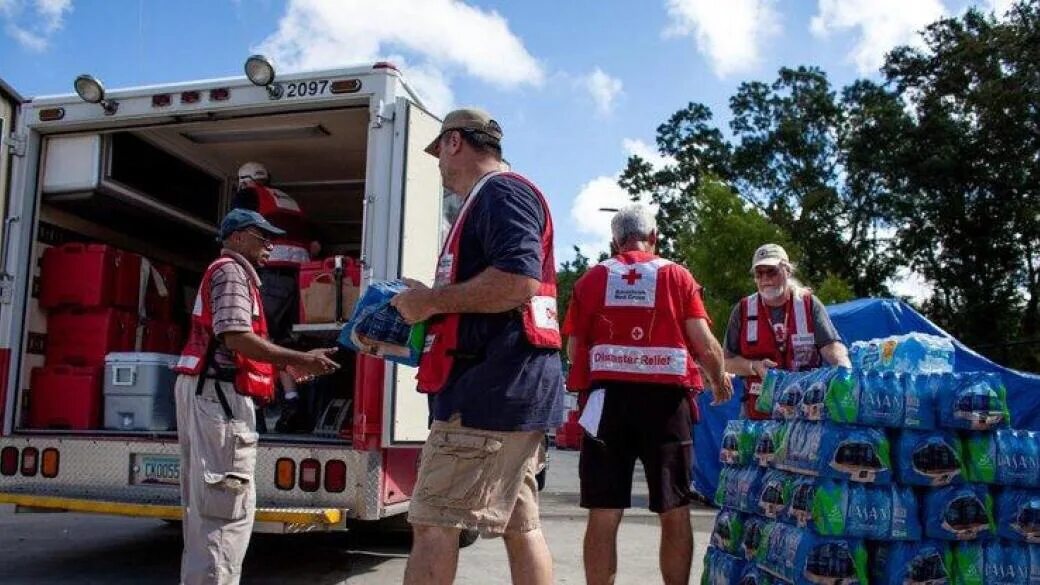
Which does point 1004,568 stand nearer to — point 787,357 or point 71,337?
point 787,357

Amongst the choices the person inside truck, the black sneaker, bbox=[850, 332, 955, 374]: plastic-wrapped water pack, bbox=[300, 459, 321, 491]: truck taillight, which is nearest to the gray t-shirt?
bbox=[850, 332, 955, 374]: plastic-wrapped water pack

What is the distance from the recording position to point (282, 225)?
7016mm

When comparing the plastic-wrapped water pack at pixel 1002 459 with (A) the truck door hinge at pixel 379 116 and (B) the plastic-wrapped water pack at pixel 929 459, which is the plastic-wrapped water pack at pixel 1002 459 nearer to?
(B) the plastic-wrapped water pack at pixel 929 459

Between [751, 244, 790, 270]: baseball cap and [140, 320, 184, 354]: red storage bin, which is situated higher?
[751, 244, 790, 270]: baseball cap

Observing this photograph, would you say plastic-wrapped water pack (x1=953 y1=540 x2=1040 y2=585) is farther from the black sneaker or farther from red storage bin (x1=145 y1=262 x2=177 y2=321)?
red storage bin (x1=145 y1=262 x2=177 y2=321)

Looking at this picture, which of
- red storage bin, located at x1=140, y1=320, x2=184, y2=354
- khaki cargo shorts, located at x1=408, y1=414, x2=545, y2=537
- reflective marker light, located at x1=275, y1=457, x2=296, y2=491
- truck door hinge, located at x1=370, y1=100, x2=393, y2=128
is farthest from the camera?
red storage bin, located at x1=140, y1=320, x2=184, y2=354

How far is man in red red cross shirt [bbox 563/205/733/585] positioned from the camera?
4062 mm

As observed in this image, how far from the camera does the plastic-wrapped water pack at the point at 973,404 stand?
11.9 ft

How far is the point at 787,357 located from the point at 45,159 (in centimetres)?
474

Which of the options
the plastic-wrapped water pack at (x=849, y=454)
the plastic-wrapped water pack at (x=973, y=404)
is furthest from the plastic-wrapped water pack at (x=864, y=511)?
the plastic-wrapped water pack at (x=973, y=404)

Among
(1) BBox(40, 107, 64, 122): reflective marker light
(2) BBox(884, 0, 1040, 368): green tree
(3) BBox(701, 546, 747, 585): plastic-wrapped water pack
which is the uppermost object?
(2) BBox(884, 0, 1040, 368): green tree

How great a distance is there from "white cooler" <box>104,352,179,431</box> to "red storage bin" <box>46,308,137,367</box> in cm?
13

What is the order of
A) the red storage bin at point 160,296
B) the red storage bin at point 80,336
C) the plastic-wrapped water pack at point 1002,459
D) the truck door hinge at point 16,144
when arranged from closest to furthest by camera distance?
the plastic-wrapped water pack at point 1002,459 → the truck door hinge at point 16,144 → the red storage bin at point 80,336 → the red storage bin at point 160,296

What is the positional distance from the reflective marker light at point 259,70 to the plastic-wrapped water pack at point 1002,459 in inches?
161
